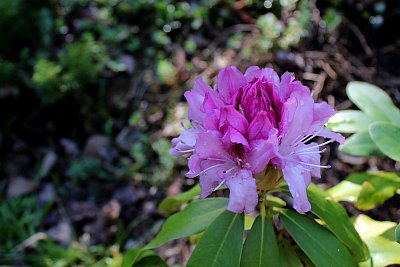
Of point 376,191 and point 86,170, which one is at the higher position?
point 376,191

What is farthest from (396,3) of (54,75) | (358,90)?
(54,75)

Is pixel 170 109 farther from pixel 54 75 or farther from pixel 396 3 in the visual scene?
pixel 396 3

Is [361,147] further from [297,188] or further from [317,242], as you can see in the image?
[297,188]

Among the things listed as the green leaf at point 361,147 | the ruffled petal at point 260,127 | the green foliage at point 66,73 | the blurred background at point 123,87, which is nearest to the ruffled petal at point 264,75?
the ruffled petal at point 260,127

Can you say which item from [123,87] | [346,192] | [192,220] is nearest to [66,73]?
[123,87]

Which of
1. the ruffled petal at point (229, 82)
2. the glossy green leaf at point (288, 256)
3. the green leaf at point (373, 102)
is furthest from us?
the green leaf at point (373, 102)

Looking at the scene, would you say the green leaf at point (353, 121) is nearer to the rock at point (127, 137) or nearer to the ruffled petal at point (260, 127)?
the ruffled petal at point (260, 127)

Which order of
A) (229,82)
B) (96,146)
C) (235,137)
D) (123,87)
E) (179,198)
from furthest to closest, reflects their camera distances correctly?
(123,87) → (96,146) → (179,198) → (229,82) → (235,137)
